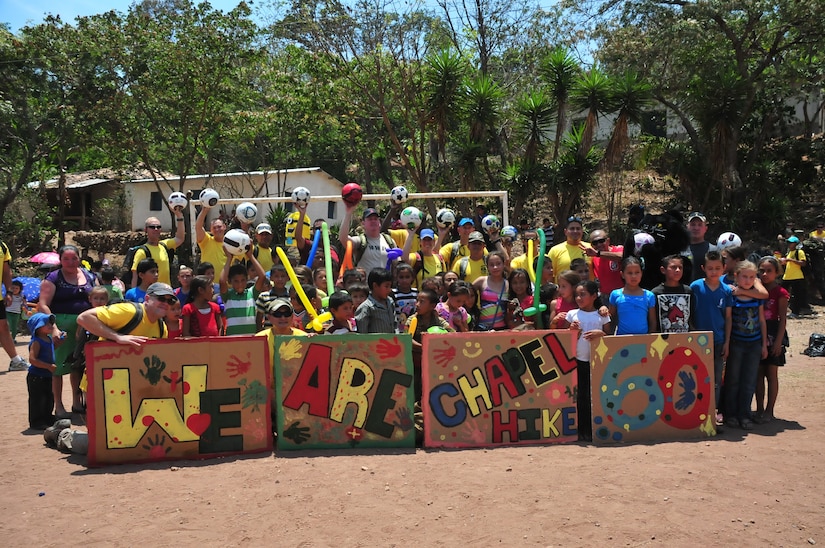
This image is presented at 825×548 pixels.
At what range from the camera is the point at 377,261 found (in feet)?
28.2

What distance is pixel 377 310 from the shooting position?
6789mm

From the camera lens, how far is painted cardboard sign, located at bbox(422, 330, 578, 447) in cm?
632

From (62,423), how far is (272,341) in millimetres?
2102

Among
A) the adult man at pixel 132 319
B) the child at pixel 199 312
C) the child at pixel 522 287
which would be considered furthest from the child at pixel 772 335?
the adult man at pixel 132 319

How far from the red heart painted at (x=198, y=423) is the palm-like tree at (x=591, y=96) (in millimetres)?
13571

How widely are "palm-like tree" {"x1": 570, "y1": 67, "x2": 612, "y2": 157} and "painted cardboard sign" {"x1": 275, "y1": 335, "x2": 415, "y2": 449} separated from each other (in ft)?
41.7

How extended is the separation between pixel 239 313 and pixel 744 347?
16.2 ft

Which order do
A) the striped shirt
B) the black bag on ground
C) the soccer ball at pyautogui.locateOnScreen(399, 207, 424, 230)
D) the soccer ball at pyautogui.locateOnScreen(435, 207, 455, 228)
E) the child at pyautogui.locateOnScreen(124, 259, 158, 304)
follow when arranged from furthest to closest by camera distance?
the black bag on ground → the soccer ball at pyautogui.locateOnScreen(435, 207, 455, 228) → the soccer ball at pyautogui.locateOnScreen(399, 207, 424, 230) → the child at pyautogui.locateOnScreen(124, 259, 158, 304) → the striped shirt

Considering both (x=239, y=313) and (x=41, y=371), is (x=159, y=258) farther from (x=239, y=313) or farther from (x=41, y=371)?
(x=41, y=371)

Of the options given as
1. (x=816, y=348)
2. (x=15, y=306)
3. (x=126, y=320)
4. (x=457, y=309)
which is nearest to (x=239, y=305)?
(x=126, y=320)

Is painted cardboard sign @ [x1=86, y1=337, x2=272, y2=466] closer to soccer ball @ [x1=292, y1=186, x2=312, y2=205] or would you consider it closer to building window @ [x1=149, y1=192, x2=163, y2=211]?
soccer ball @ [x1=292, y1=186, x2=312, y2=205]

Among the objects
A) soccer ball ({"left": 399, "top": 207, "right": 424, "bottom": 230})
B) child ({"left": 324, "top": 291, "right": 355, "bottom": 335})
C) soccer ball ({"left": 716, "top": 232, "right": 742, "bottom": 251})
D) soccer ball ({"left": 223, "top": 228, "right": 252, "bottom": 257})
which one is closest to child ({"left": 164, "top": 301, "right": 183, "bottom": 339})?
soccer ball ({"left": 223, "top": 228, "right": 252, "bottom": 257})

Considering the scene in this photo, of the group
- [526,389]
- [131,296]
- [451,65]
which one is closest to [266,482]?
[526,389]

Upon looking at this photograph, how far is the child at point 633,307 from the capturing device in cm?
668
